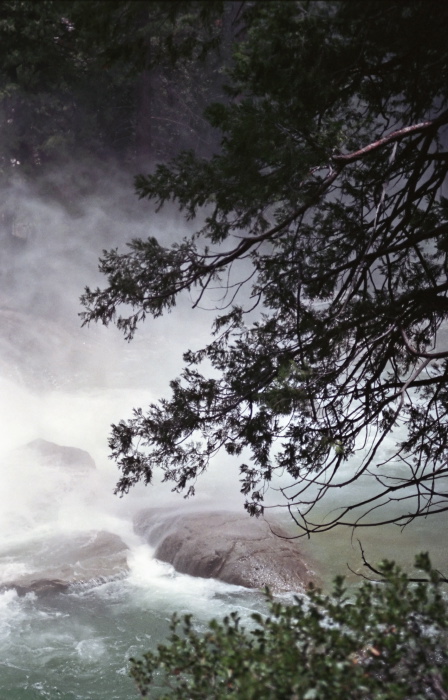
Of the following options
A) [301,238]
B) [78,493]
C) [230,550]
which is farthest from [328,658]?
[78,493]

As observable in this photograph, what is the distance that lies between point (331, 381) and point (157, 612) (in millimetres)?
4075

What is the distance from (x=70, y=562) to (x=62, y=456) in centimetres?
424

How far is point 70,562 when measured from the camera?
9.19 metres

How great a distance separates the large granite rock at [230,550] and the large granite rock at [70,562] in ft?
1.92

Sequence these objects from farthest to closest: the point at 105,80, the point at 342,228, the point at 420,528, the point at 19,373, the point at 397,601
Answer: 1. the point at 105,80
2. the point at 19,373
3. the point at 420,528
4. the point at 342,228
5. the point at 397,601

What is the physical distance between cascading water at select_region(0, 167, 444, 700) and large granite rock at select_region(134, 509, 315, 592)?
0.61ft

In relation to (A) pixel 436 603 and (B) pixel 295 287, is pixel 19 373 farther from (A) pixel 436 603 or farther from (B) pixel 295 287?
(A) pixel 436 603

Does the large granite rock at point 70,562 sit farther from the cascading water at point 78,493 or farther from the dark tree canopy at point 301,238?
the dark tree canopy at point 301,238

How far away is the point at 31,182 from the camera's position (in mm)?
21766

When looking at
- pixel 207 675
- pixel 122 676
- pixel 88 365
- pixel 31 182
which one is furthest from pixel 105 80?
pixel 207 675

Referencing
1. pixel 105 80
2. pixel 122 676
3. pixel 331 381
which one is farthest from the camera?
pixel 105 80

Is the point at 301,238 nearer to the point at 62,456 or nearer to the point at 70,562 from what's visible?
the point at 70,562

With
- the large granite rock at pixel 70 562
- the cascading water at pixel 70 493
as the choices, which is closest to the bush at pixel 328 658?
the cascading water at pixel 70 493

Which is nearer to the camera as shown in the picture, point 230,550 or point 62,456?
point 230,550
